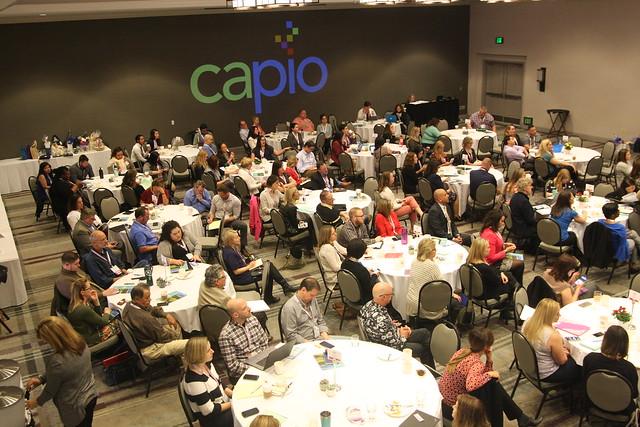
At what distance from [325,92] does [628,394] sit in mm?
16483

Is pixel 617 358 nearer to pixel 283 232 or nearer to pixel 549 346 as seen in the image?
pixel 549 346

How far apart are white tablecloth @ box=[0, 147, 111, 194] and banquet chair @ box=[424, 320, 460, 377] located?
12.4 meters

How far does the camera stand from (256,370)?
5.54 meters

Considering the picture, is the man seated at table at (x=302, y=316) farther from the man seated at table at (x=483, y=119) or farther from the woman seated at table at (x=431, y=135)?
the man seated at table at (x=483, y=119)

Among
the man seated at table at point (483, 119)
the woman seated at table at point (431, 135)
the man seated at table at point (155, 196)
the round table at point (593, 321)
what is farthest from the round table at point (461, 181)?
the man seated at table at point (155, 196)

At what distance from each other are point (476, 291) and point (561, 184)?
396cm

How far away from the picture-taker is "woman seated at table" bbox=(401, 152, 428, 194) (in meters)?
12.2

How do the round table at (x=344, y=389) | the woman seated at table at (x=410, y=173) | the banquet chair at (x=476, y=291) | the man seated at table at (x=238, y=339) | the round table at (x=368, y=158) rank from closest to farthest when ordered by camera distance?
1. the round table at (x=344, y=389)
2. the man seated at table at (x=238, y=339)
3. the banquet chair at (x=476, y=291)
4. the woman seated at table at (x=410, y=173)
5. the round table at (x=368, y=158)

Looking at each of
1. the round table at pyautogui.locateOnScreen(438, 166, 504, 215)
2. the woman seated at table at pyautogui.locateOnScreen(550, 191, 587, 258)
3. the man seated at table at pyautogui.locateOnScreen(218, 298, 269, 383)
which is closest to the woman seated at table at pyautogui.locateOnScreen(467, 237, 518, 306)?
the woman seated at table at pyautogui.locateOnScreen(550, 191, 587, 258)

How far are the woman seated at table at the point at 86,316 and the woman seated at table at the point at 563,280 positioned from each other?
16.9 feet

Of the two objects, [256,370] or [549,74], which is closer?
[256,370]

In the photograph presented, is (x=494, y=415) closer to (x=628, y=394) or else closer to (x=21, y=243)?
(x=628, y=394)

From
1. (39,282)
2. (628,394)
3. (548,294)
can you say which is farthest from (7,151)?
(628,394)

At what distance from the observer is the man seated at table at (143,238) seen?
884cm
